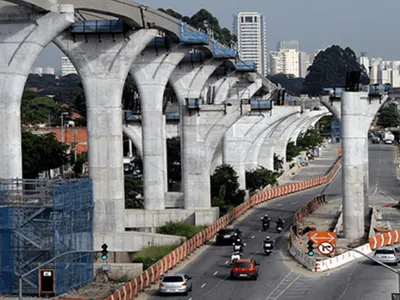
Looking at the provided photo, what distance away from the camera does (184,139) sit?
78.1 metres

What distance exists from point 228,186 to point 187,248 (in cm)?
3242

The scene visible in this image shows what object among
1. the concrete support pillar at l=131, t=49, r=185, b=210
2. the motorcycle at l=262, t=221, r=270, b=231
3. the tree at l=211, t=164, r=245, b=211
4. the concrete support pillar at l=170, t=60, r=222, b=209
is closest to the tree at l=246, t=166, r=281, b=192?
the tree at l=211, t=164, r=245, b=211

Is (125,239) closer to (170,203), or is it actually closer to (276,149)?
(170,203)

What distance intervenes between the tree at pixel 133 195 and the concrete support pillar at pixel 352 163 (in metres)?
22.5

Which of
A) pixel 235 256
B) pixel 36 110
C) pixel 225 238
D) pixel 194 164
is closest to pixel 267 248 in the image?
pixel 235 256

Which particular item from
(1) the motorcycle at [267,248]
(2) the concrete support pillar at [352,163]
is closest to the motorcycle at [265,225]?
(2) the concrete support pillar at [352,163]

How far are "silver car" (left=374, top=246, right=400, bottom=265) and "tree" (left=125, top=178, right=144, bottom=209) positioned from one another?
31970 mm

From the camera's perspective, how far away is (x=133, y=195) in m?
87.8

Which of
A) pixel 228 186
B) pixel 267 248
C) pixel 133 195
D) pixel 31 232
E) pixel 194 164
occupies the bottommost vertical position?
pixel 267 248

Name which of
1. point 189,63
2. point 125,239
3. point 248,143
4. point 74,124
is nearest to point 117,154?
point 125,239

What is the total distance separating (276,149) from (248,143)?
37564 mm

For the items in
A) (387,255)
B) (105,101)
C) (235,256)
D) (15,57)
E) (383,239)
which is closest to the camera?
(15,57)

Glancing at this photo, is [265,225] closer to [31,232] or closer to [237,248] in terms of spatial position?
[237,248]

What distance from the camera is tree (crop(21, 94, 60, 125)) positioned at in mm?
145462
